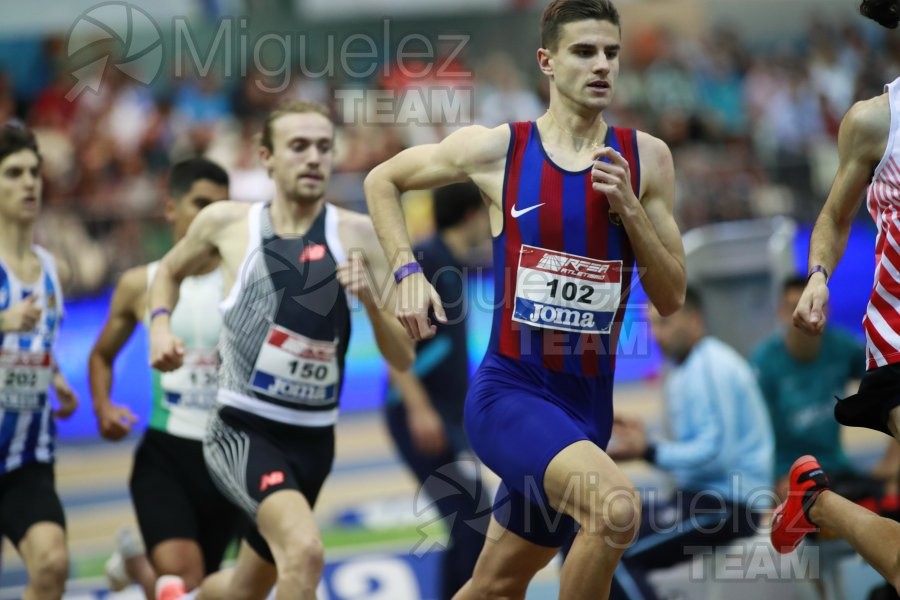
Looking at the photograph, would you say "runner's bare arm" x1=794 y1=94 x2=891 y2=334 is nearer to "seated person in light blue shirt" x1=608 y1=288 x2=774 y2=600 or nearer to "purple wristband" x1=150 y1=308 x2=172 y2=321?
"seated person in light blue shirt" x1=608 y1=288 x2=774 y2=600

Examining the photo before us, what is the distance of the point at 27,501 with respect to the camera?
6.51 metres

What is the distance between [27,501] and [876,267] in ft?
13.9

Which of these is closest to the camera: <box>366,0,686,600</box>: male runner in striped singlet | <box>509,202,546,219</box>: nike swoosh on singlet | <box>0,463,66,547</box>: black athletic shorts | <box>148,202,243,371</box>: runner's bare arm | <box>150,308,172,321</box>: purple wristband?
<box>366,0,686,600</box>: male runner in striped singlet

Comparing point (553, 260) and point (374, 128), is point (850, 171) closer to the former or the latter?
point (553, 260)

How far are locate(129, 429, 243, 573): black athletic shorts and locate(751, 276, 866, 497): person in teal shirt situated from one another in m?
3.33

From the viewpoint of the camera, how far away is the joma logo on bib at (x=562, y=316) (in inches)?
200

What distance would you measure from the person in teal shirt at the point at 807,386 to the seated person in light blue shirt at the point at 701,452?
0.60 ft

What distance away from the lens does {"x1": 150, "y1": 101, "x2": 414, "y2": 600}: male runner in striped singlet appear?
19.5 ft

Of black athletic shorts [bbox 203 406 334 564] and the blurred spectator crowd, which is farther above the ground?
the blurred spectator crowd

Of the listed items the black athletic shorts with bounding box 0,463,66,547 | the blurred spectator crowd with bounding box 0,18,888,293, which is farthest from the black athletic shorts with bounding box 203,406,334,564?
the blurred spectator crowd with bounding box 0,18,888,293

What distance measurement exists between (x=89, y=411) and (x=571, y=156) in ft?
36.3

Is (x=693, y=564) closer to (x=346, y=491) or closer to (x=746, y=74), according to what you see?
Result: (x=346, y=491)

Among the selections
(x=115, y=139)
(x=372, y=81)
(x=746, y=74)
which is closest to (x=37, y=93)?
(x=115, y=139)

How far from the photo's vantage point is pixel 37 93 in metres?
18.0
